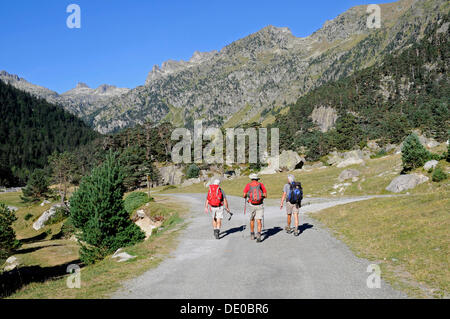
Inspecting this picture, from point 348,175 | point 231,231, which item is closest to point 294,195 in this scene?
point 231,231

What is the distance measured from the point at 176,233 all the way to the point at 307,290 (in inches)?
393

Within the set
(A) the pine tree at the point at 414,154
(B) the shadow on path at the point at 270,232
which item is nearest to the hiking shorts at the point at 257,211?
(B) the shadow on path at the point at 270,232

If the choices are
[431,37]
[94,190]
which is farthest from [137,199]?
[431,37]

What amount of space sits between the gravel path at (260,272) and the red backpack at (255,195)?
1.84 meters

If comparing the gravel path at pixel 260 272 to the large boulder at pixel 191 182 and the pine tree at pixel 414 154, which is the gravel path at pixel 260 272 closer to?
the pine tree at pixel 414 154

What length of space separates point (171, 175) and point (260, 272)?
291 ft

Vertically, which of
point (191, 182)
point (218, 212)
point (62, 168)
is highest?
point (62, 168)

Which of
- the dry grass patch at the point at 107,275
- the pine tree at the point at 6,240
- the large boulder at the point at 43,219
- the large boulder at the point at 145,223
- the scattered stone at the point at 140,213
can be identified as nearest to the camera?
the dry grass patch at the point at 107,275

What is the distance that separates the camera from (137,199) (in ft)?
119

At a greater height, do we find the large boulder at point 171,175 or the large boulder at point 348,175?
the large boulder at point 348,175

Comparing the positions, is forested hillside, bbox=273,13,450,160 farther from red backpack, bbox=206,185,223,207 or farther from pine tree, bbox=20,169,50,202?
red backpack, bbox=206,185,223,207

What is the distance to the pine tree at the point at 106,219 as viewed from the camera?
17422 mm

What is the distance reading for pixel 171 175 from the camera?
312 ft

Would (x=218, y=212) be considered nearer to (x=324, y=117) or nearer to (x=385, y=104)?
(x=385, y=104)
